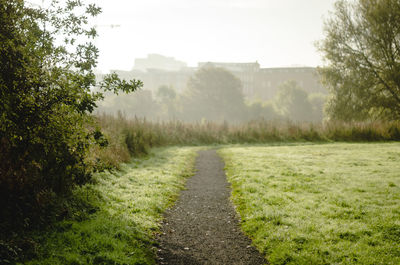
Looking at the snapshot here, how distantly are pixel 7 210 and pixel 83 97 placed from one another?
7.39 feet

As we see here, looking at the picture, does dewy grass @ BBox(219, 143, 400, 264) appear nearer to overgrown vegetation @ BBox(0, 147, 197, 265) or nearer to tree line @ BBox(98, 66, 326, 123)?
overgrown vegetation @ BBox(0, 147, 197, 265)

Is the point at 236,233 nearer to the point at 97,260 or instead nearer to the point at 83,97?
the point at 97,260

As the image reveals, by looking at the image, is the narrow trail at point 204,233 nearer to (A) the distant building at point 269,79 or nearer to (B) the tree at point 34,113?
(B) the tree at point 34,113

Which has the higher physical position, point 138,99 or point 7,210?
A: point 138,99

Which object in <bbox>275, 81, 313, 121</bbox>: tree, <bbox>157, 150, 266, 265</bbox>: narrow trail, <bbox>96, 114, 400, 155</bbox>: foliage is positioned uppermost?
<bbox>275, 81, 313, 121</bbox>: tree

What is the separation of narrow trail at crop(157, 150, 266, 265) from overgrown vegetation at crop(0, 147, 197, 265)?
330mm

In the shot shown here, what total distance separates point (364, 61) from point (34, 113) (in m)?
30.3

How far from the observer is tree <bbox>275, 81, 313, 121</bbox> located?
220ft

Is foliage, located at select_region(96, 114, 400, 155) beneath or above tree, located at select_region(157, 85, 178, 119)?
beneath

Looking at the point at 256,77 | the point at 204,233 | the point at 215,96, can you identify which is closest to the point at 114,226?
the point at 204,233

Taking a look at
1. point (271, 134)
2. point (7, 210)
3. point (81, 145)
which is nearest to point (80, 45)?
point (81, 145)

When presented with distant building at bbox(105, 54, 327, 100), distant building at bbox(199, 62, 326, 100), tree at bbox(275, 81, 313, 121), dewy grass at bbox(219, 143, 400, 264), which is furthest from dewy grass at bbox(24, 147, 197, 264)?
distant building at bbox(199, 62, 326, 100)

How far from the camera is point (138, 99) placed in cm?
6881

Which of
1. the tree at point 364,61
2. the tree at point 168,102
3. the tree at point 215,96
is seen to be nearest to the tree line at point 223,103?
the tree at point 215,96
